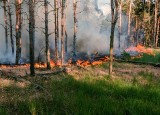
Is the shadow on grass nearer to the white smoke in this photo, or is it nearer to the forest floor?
the forest floor

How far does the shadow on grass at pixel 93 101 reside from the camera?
302 inches

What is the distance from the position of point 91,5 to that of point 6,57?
1021 inches

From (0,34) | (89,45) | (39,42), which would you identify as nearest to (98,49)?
(89,45)

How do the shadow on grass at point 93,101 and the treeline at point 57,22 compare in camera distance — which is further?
the treeline at point 57,22

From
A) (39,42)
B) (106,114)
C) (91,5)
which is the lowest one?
(106,114)

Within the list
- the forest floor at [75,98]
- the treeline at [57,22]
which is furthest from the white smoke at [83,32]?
the forest floor at [75,98]

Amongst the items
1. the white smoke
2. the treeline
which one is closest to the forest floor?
the treeline

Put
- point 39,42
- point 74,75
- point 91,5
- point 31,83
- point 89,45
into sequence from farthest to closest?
point 91,5
point 89,45
point 39,42
point 74,75
point 31,83

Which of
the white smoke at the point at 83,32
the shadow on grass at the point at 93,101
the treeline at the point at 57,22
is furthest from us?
the white smoke at the point at 83,32

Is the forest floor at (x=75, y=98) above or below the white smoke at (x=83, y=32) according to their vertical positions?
below

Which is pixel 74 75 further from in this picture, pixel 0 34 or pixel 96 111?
pixel 0 34

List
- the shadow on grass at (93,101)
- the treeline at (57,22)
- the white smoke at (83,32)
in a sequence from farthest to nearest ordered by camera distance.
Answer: the white smoke at (83,32) → the treeline at (57,22) → the shadow on grass at (93,101)

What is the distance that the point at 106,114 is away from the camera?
7.45 m

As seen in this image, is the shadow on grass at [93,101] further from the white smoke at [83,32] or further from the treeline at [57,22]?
the white smoke at [83,32]
